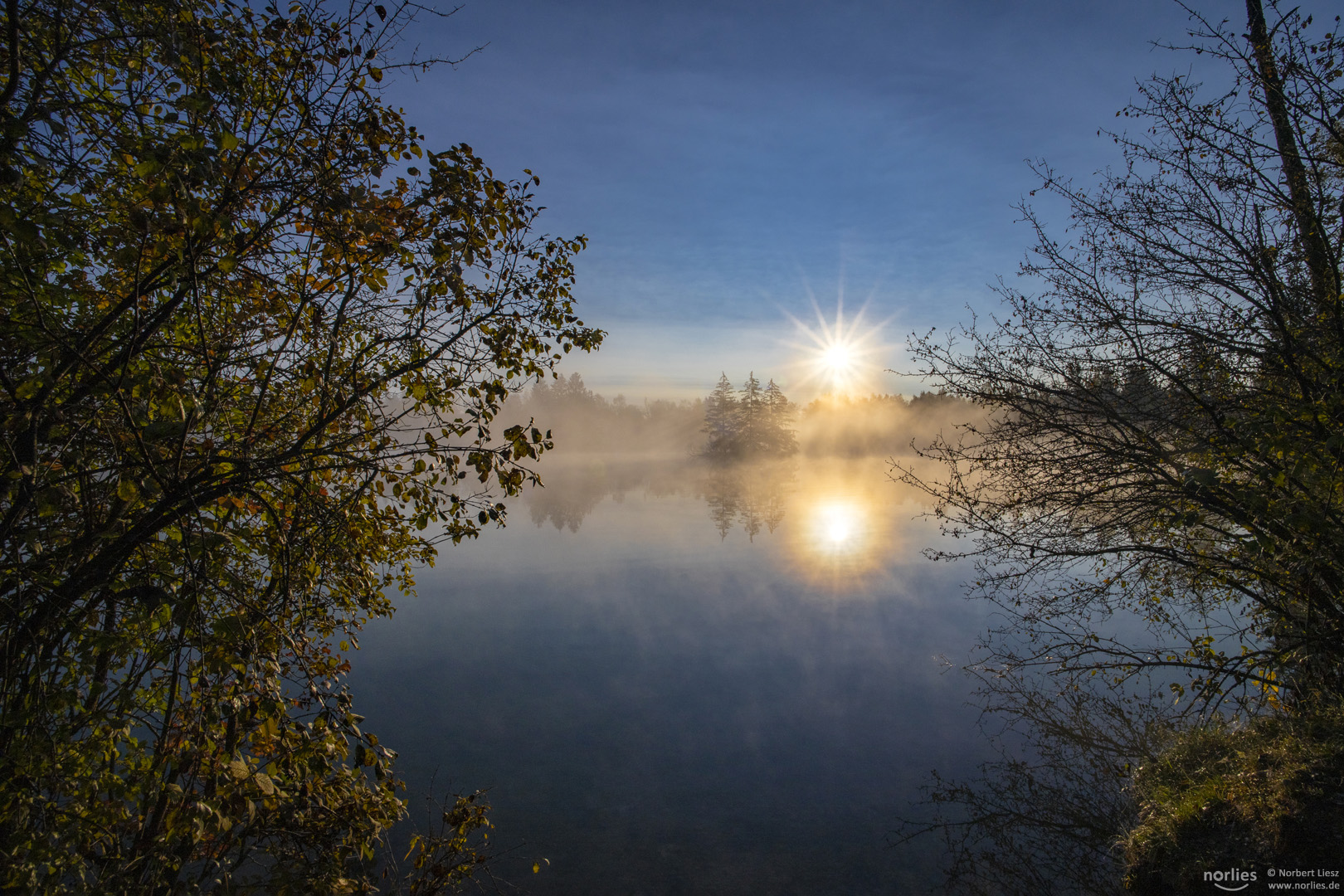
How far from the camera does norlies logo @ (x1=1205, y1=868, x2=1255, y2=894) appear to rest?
14.5 feet

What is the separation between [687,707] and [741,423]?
4663 centimetres

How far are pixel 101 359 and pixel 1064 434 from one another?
306 inches

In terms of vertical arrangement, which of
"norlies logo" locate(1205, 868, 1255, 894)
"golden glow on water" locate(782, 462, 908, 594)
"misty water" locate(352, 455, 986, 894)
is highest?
"golden glow on water" locate(782, 462, 908, 594)

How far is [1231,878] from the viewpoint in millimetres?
4535

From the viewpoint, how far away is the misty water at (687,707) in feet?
19.9

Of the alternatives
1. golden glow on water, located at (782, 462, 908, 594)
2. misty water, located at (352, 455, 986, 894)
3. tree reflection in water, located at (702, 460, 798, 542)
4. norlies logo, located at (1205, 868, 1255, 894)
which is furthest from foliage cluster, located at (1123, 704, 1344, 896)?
tree reflection in water, located at (702, 460, 798, 542)

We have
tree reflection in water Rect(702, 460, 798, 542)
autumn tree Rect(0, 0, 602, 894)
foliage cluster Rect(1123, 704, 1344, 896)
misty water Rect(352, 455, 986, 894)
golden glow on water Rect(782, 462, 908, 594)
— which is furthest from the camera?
tree reflection in water Rect(702, 460, 798, 542)

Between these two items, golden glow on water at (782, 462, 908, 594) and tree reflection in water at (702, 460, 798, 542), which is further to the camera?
tree reflection in water at (702, 460, 798, 542)

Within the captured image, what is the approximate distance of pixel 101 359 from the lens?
258cm

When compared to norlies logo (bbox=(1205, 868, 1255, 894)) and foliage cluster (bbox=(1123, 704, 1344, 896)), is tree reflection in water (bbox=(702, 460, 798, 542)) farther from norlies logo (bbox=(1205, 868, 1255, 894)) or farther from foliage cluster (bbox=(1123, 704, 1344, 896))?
norlies logo (bbox=(1205, 868, 1255, 894))

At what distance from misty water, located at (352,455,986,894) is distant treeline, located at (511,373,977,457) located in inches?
423

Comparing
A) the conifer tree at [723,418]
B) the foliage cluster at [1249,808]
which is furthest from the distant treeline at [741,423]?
the foliage cluster at [1249,808]

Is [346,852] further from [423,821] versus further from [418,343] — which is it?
[423,821]

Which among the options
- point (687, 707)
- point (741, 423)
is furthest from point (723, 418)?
point (687, 707)
